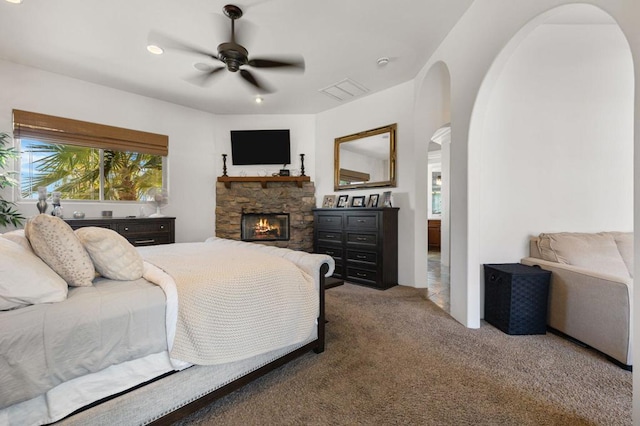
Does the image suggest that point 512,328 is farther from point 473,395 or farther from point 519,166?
point 519,166

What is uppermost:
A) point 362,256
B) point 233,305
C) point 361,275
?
point 233,305

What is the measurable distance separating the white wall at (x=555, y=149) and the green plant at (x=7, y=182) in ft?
16.3

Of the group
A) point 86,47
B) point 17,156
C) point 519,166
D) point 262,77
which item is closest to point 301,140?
point 262,77

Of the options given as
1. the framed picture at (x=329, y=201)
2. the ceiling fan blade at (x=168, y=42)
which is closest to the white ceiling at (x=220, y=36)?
the ceiling fan blade at (x=168, y=42)

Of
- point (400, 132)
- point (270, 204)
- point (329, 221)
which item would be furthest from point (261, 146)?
point (400, 132)

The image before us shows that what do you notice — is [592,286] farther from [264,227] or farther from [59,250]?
[264,227]

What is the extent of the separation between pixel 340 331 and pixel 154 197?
134 inches

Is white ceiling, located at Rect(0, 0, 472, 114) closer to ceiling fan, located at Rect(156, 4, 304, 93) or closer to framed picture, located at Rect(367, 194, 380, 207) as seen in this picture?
ceiling fan, located at Rect(156, 4, 304, 93)

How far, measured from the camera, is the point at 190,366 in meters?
1.31

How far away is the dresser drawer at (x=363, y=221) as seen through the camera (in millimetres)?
3602

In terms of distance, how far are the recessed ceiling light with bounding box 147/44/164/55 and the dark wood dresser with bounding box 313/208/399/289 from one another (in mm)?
2795

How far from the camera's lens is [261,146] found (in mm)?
4688

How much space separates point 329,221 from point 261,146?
6.07 ft

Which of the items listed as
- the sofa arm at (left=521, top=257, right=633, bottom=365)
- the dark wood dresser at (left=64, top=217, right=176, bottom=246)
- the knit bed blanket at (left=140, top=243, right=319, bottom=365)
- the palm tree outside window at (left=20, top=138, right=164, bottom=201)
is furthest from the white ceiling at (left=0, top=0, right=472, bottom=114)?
the sofa arm at (left=521, top=257, right=633, bottom=365)
